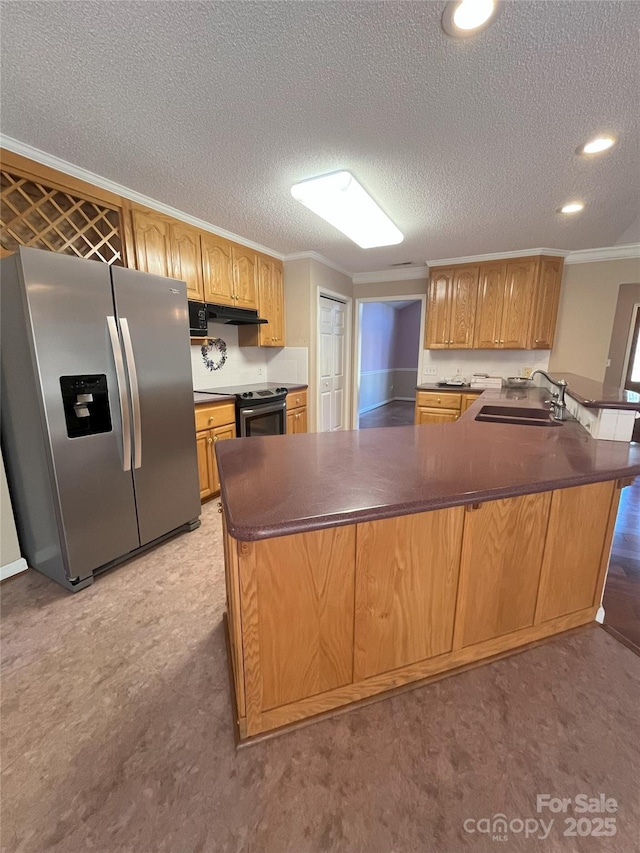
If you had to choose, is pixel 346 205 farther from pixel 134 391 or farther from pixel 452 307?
pixel 452 307

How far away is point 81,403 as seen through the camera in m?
1.87

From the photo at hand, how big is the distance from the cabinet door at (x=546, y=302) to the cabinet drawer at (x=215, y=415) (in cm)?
345

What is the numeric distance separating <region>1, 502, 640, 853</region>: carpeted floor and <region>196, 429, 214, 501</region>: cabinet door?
1.38 meters

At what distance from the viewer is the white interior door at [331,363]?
4473mm

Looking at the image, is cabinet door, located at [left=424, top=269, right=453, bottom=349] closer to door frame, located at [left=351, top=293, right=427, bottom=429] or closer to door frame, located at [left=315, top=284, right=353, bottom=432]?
door frame, located at [left=351, top=293, right=427, bottom=429]

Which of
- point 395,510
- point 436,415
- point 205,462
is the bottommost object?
point 205,462

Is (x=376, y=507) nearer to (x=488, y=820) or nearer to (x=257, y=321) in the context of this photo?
(x=488, y=820)

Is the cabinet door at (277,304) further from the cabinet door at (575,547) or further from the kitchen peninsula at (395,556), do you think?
the cabinet door at (575,547)

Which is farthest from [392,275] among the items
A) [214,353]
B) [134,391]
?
[134,391]

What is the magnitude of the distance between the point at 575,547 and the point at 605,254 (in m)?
3.88

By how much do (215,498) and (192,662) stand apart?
174 centimetres

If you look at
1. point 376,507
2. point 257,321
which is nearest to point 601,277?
point 257,321

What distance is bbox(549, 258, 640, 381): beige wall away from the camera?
12.6 feet

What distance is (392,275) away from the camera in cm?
486
